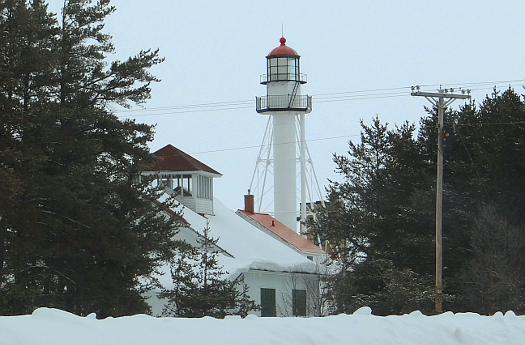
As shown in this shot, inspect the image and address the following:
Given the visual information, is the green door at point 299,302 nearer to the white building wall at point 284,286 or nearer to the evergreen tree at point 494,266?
the white building wall at point 284,286

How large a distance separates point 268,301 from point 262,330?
42.1 meters

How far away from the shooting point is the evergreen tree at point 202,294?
1471 inches

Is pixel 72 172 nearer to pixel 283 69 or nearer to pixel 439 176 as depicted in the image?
pixel 439 176

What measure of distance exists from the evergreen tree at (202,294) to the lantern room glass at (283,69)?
35791 millimetres

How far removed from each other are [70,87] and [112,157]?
115 inches

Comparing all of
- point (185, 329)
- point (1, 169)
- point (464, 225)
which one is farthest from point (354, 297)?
point (185, 329)

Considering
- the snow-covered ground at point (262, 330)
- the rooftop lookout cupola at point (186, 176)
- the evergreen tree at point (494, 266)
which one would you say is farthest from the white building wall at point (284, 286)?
the snow-covered ground at point (262, 330)

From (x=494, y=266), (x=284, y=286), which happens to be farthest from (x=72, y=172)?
(x=284, y=286)

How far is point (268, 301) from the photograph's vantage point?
4975cm

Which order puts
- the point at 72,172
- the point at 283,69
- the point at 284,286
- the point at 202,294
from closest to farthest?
1. the point at 72,172
2. the point at 202,294
3. the point at 284,286
4. the point at 283,69

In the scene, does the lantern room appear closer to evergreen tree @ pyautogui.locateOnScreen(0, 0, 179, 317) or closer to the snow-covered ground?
evergreen tree @ pyautogui.locateOnScreen(0, 0, 179, 317)

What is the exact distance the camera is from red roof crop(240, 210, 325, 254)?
60400mm

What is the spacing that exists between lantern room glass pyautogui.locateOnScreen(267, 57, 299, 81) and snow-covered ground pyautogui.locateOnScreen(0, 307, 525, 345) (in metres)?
62.6

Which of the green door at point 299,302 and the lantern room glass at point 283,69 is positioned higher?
the lantern room glass at point 283,69
